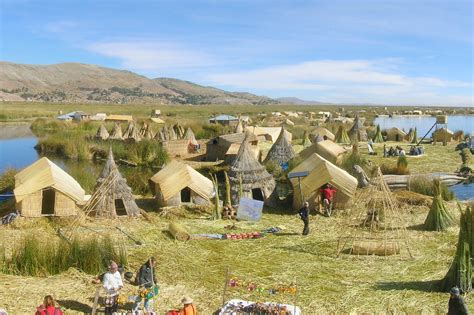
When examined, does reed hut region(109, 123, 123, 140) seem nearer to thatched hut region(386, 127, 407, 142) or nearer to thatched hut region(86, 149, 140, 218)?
thatched hut region(86, 149, 140, 218)

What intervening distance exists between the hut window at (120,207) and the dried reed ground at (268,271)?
3.31 ft

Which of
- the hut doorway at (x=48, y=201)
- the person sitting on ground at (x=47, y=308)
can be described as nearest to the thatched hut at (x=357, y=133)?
the hut doorway at (x=48, y=201)

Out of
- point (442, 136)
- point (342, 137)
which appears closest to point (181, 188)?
point (342, 137)

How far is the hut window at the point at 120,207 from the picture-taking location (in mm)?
14609

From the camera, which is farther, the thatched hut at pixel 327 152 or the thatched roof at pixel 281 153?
the thatched roof at pixel 281 153

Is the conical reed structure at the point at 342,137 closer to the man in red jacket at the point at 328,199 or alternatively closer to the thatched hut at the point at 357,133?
the thatched hut at the point at 357,133

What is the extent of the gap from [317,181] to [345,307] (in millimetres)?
7077

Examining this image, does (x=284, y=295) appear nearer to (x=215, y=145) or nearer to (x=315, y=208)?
(x=315, y=208)

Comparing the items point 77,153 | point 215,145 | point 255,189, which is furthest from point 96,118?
point 255,189

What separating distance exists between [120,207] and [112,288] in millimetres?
7536

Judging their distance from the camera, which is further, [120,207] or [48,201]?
[48,201]

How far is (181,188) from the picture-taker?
15086 mm

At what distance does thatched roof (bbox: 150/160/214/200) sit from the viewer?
1513 centimetres

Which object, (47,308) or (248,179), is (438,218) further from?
(47,308)
